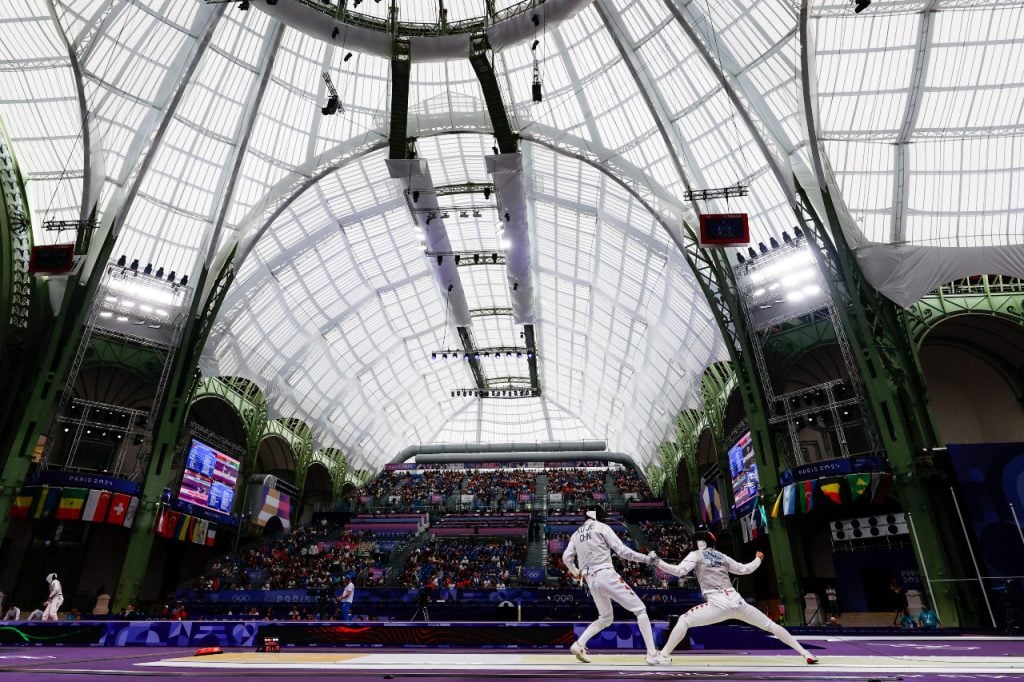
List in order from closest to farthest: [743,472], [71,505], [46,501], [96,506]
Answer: [46,501] < [71,505] < [96,506] < [743,472]

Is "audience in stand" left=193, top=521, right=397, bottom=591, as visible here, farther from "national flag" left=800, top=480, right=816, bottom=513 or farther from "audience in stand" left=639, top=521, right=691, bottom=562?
"national flag" left=800, top=480, right=816, bottom=513

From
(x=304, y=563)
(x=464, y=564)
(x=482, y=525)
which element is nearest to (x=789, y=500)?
(x=464, y=564)

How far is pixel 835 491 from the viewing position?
77.0ft

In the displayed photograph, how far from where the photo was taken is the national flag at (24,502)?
25594 millimetres

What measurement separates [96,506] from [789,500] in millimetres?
30800

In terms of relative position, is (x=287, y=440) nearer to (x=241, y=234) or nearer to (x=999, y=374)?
(x=241, y=234)

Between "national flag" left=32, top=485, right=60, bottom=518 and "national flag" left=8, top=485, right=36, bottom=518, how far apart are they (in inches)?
8.0

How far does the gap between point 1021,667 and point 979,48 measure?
2373cm

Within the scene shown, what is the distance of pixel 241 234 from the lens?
30469 mm

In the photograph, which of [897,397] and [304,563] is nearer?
[897,397]

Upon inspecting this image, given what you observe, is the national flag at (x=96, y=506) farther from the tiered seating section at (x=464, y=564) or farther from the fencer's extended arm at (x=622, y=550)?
the fencer's extended arm at (x=622, y=550)

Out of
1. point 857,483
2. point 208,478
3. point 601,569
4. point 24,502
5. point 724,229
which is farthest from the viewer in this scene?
point 208,478

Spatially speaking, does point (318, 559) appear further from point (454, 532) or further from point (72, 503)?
point (72, 503)

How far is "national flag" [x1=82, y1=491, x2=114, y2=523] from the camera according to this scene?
1038 inches
